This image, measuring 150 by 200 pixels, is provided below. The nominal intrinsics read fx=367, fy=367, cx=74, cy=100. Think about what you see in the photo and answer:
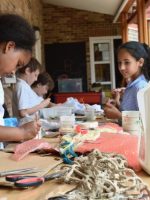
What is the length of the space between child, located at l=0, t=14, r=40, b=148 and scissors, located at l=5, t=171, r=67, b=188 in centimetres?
46

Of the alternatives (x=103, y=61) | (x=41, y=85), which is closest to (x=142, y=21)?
(x=103, y=61)

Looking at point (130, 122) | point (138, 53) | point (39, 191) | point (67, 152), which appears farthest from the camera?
point (138, 53)

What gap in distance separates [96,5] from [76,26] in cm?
121

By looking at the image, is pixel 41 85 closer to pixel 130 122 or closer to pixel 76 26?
pixel 130 122

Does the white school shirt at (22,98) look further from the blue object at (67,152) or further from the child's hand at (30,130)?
the blue object at (67,152)

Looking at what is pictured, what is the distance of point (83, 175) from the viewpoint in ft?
3.35

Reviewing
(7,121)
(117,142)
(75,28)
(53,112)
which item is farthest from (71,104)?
(75,28)

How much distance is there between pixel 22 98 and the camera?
9.90 feet

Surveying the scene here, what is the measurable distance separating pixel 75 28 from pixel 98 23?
592 mm

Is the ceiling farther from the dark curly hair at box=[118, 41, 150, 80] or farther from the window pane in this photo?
the dark curly hair at box=[118, 41, 150, 80]

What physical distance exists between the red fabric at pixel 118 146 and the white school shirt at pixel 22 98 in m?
1.47

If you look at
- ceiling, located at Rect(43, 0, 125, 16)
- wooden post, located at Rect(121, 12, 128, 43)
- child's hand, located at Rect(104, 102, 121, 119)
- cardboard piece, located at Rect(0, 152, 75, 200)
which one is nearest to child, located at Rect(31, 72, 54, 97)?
child's hand, located at Rect(104, 102, 121, 119)

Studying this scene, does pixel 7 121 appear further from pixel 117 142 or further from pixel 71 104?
pixel 71 104

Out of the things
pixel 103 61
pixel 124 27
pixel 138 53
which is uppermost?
pixel 124 27
